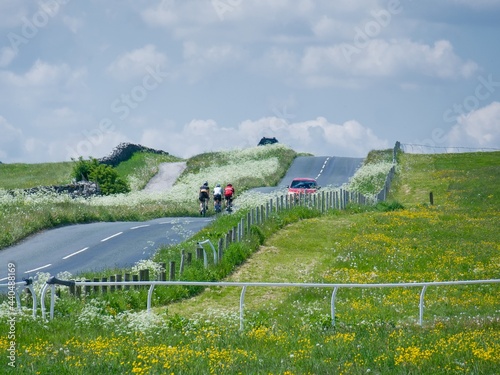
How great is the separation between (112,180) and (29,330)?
48.3m

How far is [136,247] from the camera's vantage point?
33.3 meters

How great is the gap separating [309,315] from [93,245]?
1666cm

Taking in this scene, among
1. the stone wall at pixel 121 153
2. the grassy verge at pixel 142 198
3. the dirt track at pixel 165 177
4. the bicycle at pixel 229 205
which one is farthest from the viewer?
the stone wall at pixel 121 153

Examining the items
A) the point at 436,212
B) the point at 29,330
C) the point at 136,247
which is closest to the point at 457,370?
the point at 29,330

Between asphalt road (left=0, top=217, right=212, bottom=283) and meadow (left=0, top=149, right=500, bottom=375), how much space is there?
5.28 feet

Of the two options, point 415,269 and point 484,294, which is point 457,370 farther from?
point 415,269

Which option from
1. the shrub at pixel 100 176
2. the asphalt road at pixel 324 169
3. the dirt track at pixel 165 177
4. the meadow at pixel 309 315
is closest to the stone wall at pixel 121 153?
the dirt track at pixel 165 177

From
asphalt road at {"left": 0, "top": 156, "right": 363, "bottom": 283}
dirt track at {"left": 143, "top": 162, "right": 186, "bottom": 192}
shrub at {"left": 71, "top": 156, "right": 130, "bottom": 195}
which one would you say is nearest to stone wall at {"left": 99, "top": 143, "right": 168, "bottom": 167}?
dirt track at {"left": 143, "top": 162, "right": 186, "bottom": 192}

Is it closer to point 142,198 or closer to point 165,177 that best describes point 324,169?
point 165,177

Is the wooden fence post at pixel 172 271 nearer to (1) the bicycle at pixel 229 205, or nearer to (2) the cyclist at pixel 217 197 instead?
(1) the bicycle at pixel 229 205

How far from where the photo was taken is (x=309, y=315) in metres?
19.4

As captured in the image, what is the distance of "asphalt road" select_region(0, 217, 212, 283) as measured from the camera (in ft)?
96.7

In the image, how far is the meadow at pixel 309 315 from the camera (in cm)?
1349

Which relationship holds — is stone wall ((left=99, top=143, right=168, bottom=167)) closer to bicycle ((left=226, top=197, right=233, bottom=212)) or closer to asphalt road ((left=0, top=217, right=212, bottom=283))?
bicycle ((left=226, top=197, right=233, bottom=212))
